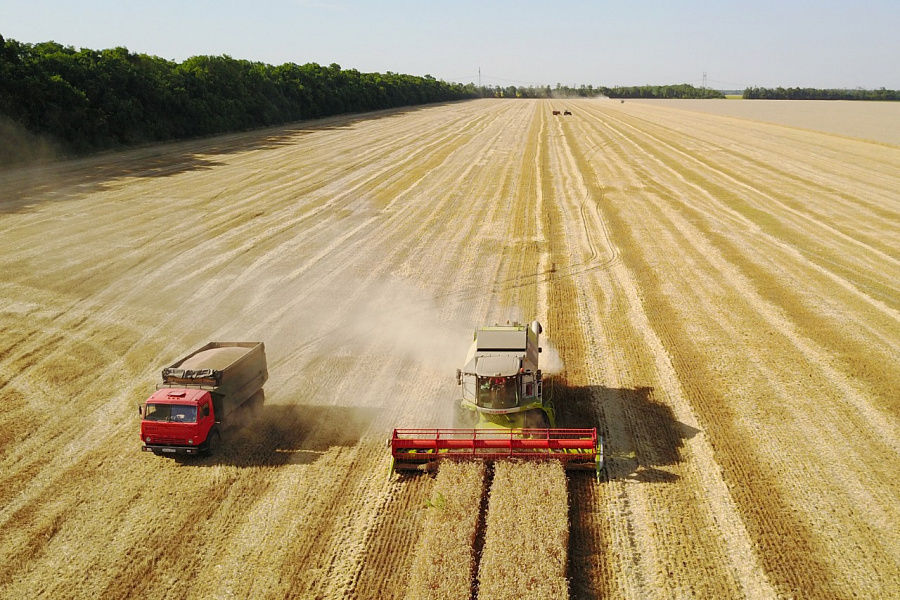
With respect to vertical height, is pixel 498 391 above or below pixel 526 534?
above

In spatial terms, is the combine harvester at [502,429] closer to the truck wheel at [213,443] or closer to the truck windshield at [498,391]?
the truck windshield at [498,391]

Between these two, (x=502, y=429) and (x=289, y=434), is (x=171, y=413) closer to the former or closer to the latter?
(x=289, y=434)

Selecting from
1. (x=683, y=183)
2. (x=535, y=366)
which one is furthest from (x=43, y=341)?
(x=683, y=183)

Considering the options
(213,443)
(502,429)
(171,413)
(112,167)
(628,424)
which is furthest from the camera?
(112,167)

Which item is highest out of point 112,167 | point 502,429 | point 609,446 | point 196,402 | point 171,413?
point 112,167

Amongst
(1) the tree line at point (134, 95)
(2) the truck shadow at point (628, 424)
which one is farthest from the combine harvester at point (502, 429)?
(1) the tree line at point (134, 95)

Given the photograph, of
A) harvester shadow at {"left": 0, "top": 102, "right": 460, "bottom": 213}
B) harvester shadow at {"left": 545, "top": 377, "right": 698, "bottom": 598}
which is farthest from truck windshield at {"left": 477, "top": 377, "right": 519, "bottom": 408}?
harvester shadow at {"left": 0, "top": 102, "right": 460, "bottom": 213}

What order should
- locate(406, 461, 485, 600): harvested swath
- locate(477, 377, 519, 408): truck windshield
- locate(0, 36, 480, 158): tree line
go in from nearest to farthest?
locate(406, 461, 485, 600): harvested swath
locate(477, 377, 519, 408): truck windshield
locate(0, 36, 480, 158): tree line

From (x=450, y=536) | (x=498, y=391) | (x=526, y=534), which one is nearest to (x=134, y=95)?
(x=498, y=391)

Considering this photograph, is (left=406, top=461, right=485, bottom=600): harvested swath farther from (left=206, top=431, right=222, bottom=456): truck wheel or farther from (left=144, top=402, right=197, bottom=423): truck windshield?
(left=144, top=402, right=197, bottom=423): truck windshield
